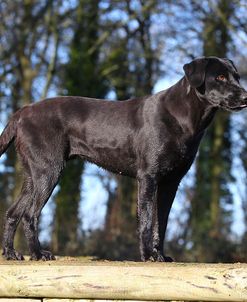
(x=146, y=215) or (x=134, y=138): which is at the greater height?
(x=134, y=138)

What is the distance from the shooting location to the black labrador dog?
7.07 metres

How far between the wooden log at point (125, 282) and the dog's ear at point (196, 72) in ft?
6.53

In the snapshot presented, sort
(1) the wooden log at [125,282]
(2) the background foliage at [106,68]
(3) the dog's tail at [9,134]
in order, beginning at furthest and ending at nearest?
(2) the background foliage at [106,68] → (3) the dog's tail at [9,134] → (1) the wooden log at [125,282]

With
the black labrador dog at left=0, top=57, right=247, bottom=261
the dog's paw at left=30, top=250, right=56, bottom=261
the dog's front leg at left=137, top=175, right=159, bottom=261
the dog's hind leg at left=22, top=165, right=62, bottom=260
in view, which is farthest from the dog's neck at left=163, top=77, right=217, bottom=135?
the dog's paw at left=30, top=250, right=56, bottom=261

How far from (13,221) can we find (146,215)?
58.0 inches

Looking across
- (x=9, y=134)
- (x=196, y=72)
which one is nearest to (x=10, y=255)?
(x=9, y=134)

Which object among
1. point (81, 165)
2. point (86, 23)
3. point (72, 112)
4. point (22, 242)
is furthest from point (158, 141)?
point (86, 23)

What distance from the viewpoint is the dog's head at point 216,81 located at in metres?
7.09

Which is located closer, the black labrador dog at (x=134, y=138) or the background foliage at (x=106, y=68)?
the black labrador dog at (x=134, y=138)

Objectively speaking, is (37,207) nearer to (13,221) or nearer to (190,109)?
(13,221)

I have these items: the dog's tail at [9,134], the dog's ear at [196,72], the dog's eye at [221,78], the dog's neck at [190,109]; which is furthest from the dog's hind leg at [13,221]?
the dog's eye at [221,78]

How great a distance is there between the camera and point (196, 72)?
716 centimetres

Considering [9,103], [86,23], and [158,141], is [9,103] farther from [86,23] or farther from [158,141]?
[158,141]

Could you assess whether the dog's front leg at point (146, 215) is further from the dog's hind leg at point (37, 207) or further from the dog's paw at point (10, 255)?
the dog's paw at point (10, 255)
